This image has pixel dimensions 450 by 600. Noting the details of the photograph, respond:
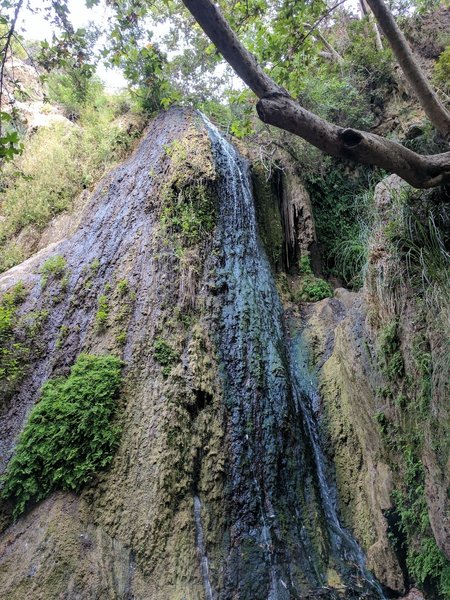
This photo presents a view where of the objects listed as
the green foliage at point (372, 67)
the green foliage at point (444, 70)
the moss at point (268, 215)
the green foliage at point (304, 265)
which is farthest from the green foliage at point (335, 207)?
the green foliage at point (444, 70)

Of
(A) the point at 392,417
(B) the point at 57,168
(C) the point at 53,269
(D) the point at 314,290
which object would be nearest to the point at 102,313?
(C) the point at 53,269

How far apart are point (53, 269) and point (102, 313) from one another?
61.4 inches

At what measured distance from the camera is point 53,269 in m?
6.17

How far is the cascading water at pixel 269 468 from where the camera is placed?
3.55 meters

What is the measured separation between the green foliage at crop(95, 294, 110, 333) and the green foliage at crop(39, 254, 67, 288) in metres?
1.13

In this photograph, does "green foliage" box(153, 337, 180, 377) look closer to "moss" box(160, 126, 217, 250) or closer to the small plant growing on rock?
"moss" box(160, 126, 217, 250)

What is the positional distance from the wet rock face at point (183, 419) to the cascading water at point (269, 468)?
1cm

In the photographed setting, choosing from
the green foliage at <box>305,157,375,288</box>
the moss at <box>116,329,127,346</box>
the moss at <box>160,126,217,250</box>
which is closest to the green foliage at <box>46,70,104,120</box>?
the moss at <box>160,126,217,250</box>

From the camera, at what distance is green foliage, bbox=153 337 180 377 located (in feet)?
15.3

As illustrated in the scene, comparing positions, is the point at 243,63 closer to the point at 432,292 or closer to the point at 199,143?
the point at 432,292

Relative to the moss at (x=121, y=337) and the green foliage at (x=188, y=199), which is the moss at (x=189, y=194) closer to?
the green foliage at (x=188, y=199)

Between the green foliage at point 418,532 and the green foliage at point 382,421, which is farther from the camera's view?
the green foliage at point 382,421

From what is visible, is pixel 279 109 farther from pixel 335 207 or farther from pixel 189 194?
pixel 335 207

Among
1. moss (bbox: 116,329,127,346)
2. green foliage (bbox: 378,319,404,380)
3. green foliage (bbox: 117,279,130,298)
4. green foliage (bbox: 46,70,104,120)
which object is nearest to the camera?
green foliage (bbox: 378,319,404,380)
